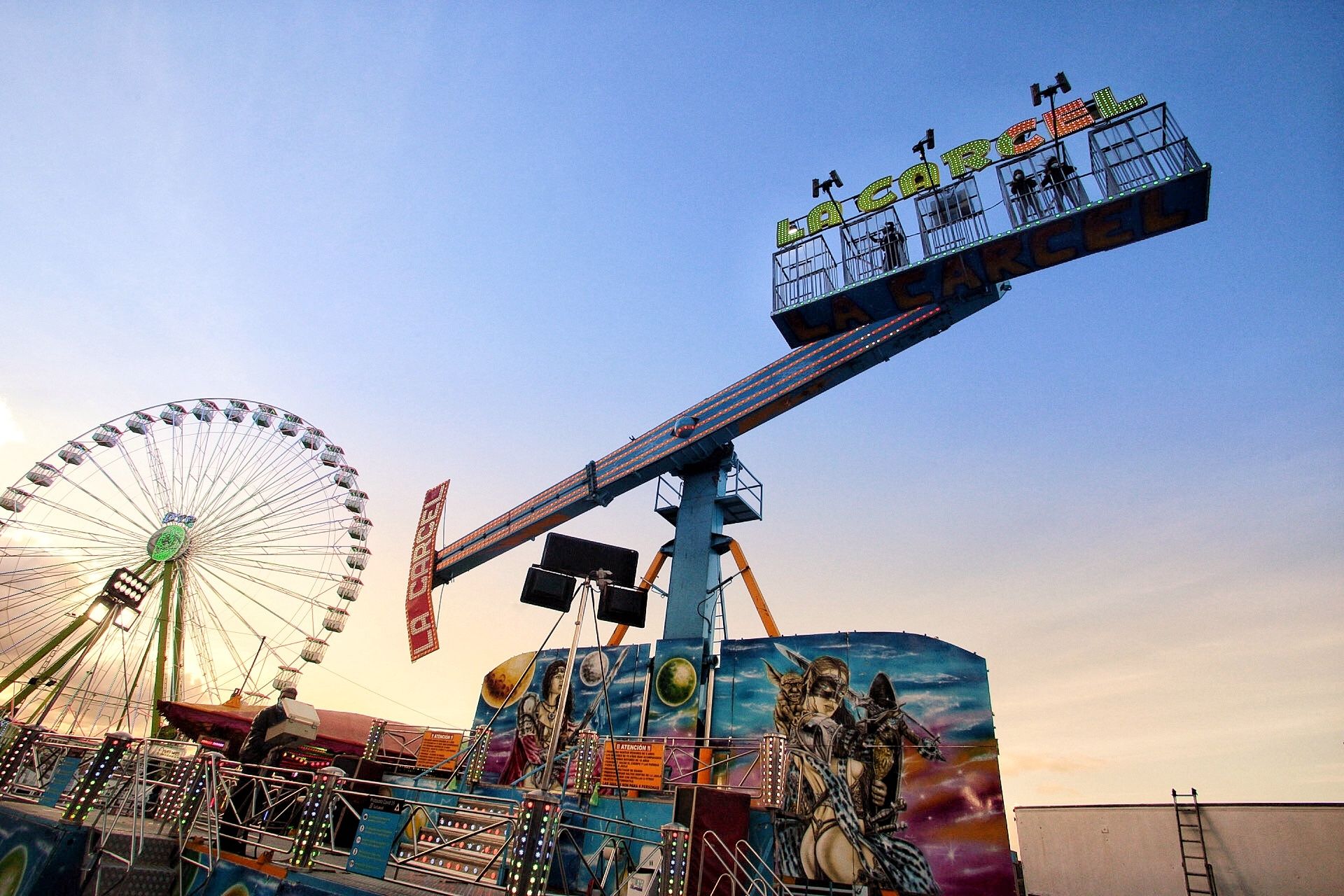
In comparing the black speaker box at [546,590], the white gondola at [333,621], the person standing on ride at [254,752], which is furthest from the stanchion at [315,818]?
the white gondola at [333,621]

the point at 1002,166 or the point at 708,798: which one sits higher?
the point at 1002,166

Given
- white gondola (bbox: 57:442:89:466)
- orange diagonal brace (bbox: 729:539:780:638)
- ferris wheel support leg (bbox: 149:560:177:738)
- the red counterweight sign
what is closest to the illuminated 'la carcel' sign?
orange diagonal brace (bbox: 729:539:780:638)

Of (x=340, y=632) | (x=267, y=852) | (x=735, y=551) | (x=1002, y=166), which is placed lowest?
(x=267, y=852)

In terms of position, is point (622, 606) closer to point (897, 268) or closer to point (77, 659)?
point (897, 268)

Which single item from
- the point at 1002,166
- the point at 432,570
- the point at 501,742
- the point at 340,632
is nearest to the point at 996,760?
the point at 1002,166

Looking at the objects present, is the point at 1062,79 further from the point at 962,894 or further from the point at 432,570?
the point at 432,570

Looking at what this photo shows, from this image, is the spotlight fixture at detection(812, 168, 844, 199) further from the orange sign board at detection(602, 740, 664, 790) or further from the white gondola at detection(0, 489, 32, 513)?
the white gondola at detection(0, 489, 32, 513)

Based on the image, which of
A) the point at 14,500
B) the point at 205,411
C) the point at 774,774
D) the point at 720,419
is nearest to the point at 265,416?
the point at 205,411

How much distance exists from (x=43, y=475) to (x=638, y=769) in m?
27.4

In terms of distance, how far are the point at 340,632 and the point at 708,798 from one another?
23.0m

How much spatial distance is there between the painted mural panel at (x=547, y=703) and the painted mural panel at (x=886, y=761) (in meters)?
4.08

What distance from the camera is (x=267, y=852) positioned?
9469 millimetres

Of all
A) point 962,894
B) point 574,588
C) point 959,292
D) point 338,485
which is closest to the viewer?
point 574,588

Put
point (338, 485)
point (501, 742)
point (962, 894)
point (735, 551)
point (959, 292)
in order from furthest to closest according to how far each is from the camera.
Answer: point (338, 485) → point (501, 742) → point (735, 551) → point (959, 292) → point (962, 894)
